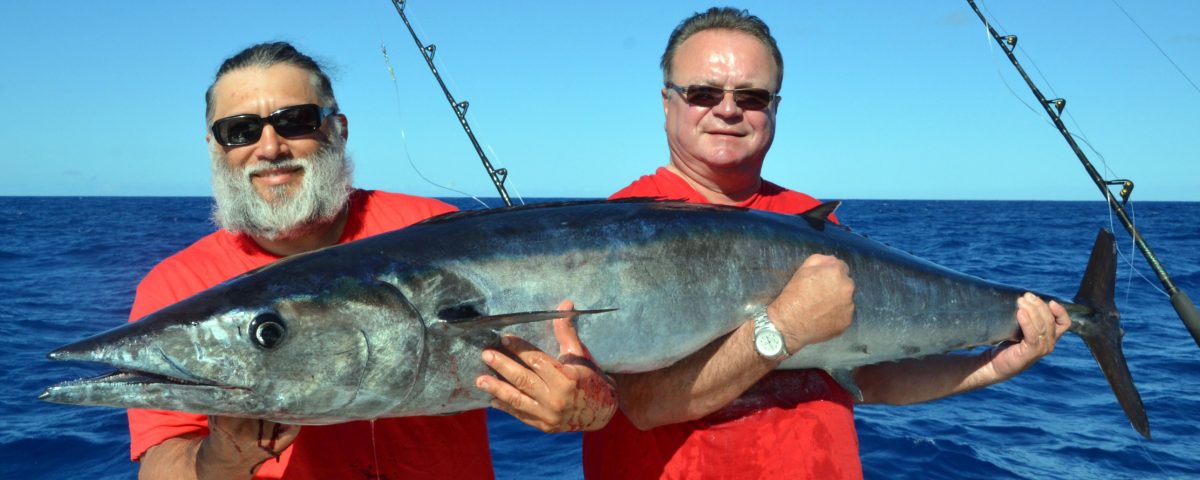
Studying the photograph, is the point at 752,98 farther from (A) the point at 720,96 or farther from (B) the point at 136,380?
(B) the point at 136,380

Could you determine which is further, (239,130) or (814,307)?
(239,130)

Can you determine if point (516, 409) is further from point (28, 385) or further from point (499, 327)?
point (28, 385)

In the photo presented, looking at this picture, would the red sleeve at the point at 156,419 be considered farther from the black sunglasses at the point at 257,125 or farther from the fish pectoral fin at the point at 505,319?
the fish pectoral fin at the point at 505,319

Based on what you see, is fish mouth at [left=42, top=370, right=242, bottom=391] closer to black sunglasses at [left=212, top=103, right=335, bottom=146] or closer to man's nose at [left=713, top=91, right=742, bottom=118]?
black sunglasses at [left=212, top=103, right=335, bottom=146]

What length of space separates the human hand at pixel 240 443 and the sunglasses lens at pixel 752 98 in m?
1.86

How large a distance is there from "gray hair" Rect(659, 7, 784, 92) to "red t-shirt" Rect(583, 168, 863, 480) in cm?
119

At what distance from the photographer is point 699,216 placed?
278 centimetres

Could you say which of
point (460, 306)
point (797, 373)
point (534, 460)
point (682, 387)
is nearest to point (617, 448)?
point (682, 387)

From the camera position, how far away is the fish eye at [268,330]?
2100 millimetres

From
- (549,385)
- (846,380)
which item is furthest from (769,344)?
(549,385)

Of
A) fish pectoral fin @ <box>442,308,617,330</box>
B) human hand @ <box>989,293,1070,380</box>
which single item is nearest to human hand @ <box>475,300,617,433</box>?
fish pectoral fin @ <box>442,308,617,330</box>

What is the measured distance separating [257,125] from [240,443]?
1.24m

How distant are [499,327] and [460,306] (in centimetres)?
13

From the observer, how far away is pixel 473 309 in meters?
2.34
